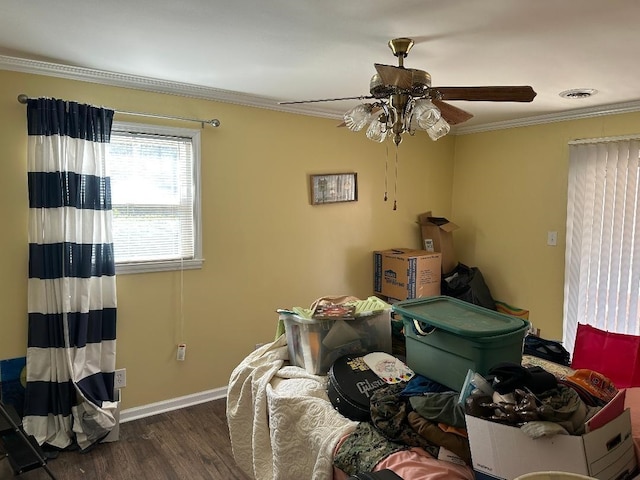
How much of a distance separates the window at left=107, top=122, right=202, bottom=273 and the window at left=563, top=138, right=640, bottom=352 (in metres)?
3.00

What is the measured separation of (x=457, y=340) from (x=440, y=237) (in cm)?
275

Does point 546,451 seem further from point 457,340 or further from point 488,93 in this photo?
point 488,93

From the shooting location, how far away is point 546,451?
44.6 inches

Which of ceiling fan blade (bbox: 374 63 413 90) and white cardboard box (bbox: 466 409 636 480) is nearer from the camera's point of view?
white cardboard box (bbox: 466 409 636 480)

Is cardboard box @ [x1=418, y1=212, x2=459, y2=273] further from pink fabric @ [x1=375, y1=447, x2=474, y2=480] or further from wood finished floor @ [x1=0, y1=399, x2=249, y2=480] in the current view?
pink fabric @ [x1=375, y1=447, x2=474, y2=480]

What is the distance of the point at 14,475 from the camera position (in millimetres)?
2281

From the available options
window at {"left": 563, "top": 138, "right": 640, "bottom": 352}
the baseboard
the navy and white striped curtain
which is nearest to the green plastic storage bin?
the navy and white striped curtain

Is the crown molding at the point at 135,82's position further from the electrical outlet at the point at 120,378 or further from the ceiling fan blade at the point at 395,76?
the electrical outlet at the point at 120,378

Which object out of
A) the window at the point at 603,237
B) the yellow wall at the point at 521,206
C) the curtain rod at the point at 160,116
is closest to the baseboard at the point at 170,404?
the curtain rod at the point at 160,116

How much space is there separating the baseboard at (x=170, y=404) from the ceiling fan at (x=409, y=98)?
7.65 ft

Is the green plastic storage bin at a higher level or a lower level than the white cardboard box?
higher

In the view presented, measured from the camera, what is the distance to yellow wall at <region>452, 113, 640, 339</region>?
12.1 feet

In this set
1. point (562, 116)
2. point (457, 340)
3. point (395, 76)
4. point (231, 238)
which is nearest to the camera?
point (457, 340)

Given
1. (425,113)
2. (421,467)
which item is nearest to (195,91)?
(425,113)
